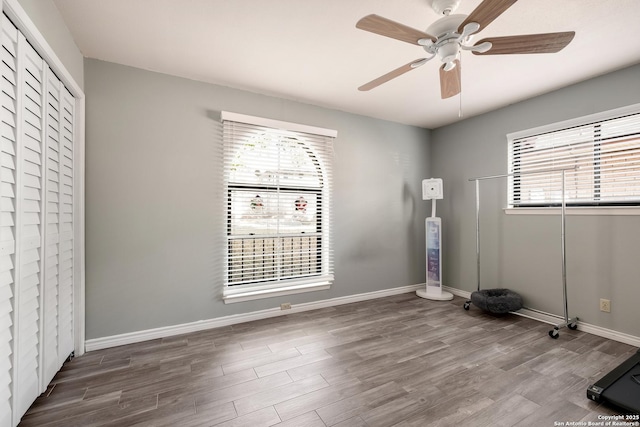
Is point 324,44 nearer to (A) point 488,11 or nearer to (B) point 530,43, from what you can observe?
(A) point 488,11

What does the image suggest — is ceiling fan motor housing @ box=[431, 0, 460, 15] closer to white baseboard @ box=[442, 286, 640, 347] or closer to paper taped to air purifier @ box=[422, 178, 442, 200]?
paper taped to air purifier @ box=[422, 178, 442, 200]

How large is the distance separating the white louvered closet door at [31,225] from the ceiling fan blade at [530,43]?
252 cm

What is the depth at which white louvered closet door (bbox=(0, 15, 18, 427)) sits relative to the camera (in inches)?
52.2

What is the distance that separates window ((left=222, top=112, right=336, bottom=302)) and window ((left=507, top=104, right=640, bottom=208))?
7.46ft

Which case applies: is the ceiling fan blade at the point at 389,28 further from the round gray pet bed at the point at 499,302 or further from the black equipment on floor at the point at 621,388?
the round gray pet bed at the point at 499,302

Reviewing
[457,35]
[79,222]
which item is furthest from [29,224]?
[457,35]

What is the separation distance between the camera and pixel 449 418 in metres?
1.58

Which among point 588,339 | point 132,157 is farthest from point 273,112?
point 588,339

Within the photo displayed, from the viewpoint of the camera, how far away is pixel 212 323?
9.34 feet

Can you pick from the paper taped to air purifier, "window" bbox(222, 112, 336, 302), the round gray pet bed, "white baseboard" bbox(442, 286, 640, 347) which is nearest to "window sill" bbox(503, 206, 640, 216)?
the paper taped to air purifier

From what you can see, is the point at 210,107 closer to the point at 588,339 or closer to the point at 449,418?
the point at 449,418

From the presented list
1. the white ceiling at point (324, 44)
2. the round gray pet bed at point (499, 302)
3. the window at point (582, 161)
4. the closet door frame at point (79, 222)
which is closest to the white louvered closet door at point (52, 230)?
the closet door frame at point (79, 222)

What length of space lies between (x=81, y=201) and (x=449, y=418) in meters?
3.03

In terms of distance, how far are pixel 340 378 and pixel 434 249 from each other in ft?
8.04
